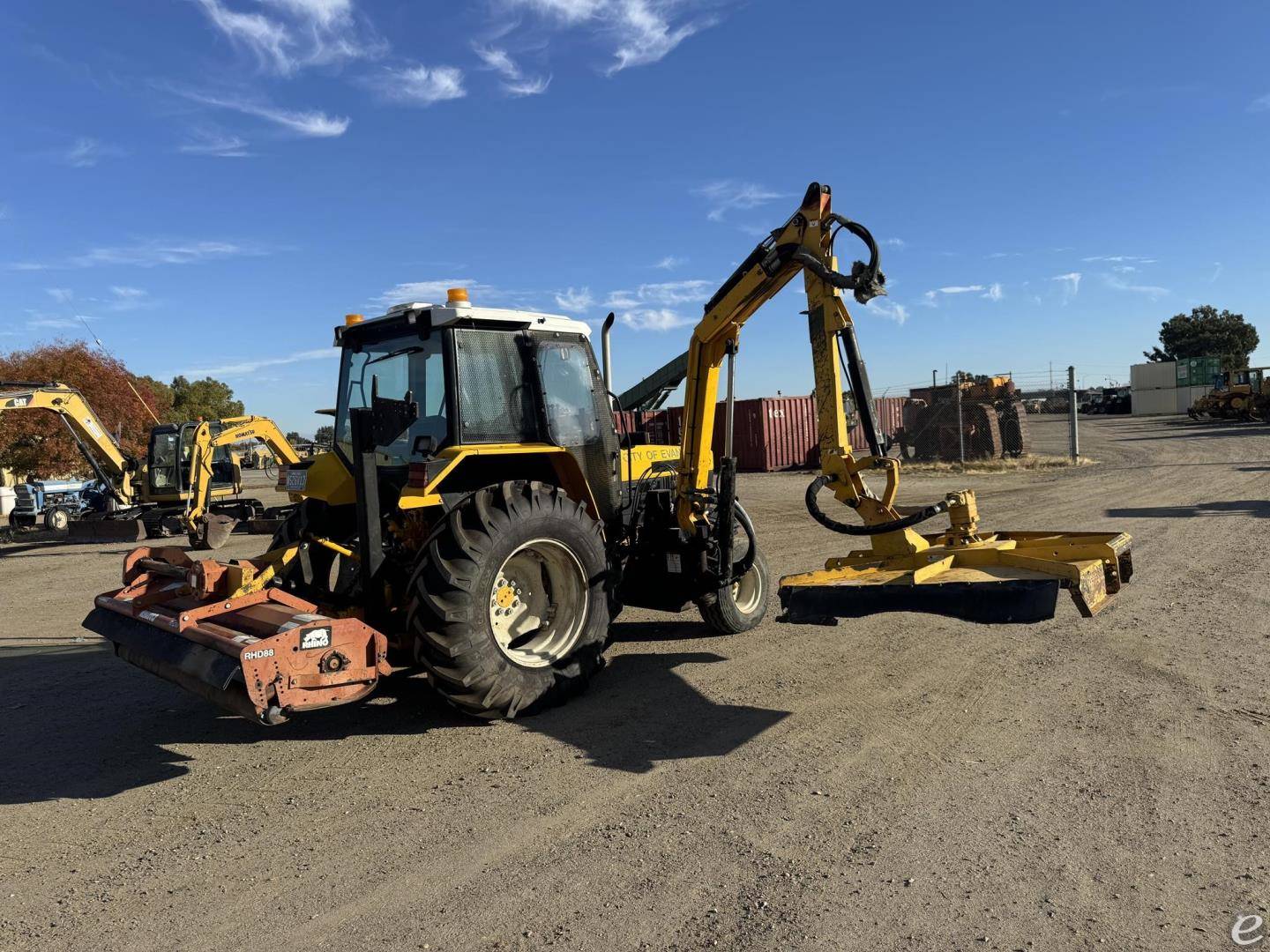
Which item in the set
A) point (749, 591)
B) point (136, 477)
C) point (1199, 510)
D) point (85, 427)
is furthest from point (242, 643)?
point (136, 477)

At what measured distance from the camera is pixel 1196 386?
170 feet

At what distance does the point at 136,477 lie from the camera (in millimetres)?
18203

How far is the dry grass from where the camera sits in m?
22.0

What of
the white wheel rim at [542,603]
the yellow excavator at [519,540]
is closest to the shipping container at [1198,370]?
the yellow excavator at [519,540]

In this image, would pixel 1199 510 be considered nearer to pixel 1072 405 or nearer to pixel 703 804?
pixel 1072 405

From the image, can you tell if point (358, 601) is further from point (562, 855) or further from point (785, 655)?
point (785, 655)

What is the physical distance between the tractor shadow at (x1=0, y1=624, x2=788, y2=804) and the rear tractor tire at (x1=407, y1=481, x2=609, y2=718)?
29 cm

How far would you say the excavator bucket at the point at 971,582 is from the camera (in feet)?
15.1

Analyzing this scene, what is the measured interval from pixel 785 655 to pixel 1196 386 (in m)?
56.5

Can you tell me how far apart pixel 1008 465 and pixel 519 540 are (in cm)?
2014

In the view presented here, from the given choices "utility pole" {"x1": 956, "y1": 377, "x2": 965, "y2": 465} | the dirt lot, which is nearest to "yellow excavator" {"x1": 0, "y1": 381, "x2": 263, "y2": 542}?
the dirt lot

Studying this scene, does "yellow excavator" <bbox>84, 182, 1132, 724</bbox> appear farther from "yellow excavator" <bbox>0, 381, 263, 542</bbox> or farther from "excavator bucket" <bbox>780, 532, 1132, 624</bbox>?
"yellow excavator" <bbox>0, 381, 263, 542</bbox>

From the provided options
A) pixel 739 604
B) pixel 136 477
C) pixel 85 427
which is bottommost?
pixel 739 604

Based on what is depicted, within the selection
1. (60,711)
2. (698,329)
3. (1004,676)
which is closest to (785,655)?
(1004,676)
